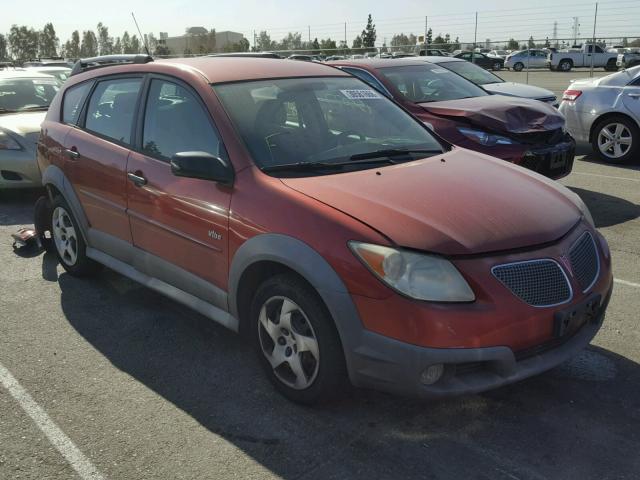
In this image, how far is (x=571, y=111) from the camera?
9.78 meters

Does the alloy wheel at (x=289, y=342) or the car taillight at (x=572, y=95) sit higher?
the car taillight at (x=572, y=95)

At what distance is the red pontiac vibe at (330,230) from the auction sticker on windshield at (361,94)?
0.04 metres

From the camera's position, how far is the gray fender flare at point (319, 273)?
2859mm

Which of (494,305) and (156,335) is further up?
(494,305)

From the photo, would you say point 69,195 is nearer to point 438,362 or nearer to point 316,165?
point 316,165

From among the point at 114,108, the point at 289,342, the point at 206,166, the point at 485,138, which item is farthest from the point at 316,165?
the point at 485,138

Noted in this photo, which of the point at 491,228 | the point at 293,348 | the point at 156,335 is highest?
the point at 491,228

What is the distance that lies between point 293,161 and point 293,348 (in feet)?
3.32

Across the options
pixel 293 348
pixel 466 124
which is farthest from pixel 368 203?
pixel 466 124

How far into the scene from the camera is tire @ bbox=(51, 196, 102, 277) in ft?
16.3

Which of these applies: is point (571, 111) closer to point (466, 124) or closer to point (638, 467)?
point (466, 124)

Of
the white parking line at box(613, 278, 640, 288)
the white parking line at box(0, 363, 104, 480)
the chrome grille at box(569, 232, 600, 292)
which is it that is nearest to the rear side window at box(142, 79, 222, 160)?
the white parking line at box(0, 363, 104, 480)

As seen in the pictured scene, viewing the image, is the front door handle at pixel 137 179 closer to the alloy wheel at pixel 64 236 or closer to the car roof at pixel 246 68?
the car roof at pixel 246 68

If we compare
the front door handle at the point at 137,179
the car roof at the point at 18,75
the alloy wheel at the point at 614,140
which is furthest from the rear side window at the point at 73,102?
the alloy wheel at the point at 614,140
